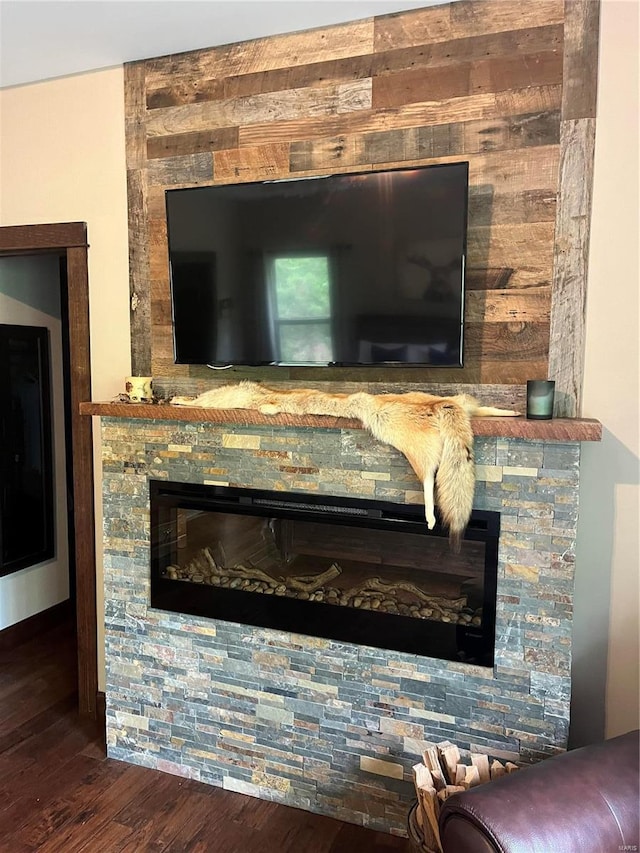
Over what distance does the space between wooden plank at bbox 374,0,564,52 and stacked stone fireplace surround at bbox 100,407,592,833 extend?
1.33 m

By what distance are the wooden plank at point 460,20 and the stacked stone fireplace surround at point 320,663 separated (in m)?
1.33

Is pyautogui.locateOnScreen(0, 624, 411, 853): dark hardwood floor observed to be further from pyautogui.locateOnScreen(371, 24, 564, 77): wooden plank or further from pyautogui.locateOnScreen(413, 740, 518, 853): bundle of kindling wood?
pyautogui.locateOnScreen(371, 24, 564, 77): wooden plank

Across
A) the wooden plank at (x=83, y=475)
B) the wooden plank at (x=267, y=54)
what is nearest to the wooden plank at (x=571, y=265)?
the wooden plank at (x=267, y=54)

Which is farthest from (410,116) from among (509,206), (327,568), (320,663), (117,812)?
(117,812)

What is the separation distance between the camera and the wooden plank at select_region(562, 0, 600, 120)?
6.29 feet

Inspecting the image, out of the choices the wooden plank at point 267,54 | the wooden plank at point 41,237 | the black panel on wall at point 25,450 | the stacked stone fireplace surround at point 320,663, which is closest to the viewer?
the stacked stone fireplace surround at point 320,663

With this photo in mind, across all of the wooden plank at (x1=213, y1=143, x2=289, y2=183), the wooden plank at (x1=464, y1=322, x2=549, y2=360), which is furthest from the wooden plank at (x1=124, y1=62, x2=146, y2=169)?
the wooden plank at (x1=464, y1=322, x2=549, y2=360)

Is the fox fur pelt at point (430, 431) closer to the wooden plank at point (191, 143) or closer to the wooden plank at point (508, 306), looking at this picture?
the wooden plank at point (508, 306)

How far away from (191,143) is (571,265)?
58.8 inches

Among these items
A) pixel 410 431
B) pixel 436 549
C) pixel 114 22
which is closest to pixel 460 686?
pixel 436 549

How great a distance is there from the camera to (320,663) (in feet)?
7.09

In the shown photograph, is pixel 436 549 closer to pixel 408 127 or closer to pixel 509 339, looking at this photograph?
pixel 509 339

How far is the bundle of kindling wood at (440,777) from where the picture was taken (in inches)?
69.1

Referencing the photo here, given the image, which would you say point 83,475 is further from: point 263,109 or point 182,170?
point 263,109
